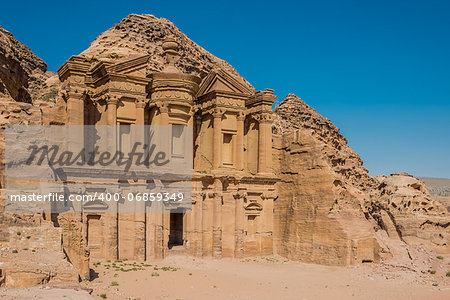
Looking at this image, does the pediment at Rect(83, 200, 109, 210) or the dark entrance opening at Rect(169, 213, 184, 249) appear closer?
the pediment at Rect(83, 200, 109, 210)

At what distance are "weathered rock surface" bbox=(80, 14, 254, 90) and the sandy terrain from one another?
52.1 feet

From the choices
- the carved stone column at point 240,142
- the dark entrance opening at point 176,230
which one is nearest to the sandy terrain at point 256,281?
the dark entrance opening at point 176,230

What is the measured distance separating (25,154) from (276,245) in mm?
19917

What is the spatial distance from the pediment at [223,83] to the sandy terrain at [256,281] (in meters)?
12.4

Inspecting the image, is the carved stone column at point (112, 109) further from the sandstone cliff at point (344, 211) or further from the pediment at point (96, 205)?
the sandstone cliff at point (344, 211)

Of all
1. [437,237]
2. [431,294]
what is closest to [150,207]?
[431,294]

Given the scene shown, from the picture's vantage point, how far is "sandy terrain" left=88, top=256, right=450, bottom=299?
22319 millimetres

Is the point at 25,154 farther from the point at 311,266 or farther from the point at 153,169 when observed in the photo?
the point at 311,266

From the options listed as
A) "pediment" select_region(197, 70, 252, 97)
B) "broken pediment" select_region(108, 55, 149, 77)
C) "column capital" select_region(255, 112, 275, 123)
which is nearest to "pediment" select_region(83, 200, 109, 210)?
"broken pediment" select_region(108, 55, 149, 77)

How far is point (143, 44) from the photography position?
3944 cm

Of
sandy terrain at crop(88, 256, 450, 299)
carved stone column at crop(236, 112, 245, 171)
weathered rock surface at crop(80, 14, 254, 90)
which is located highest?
weathered rock surface at crop(80, 14, 254, 90)

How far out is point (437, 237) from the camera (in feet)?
104

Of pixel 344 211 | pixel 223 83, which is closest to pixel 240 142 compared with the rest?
pixel 223 83

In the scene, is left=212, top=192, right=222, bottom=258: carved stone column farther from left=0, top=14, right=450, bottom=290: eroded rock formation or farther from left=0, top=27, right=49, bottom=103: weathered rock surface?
left=0, top=27, right=49, bottom=103: weathered rock surface
